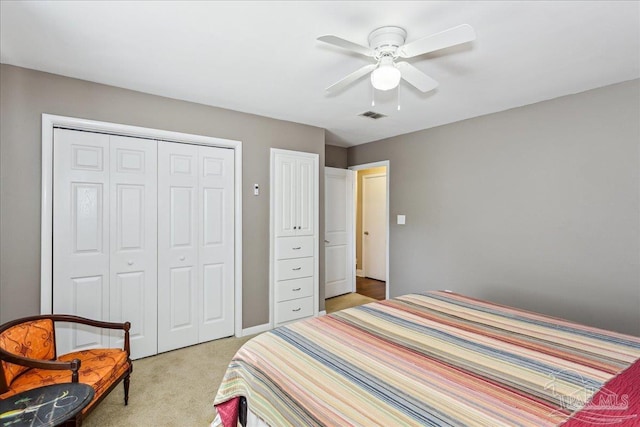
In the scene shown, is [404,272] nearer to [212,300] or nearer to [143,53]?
[212,300]

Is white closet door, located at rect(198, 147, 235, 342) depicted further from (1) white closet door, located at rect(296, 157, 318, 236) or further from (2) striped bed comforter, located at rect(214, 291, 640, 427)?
(2) striped bed comforter, located at rect(214, 291, 640, 427)

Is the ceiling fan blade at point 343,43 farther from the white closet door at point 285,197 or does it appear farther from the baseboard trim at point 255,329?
the baseboard trim at point 255,329

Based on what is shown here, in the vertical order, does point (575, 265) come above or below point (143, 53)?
below

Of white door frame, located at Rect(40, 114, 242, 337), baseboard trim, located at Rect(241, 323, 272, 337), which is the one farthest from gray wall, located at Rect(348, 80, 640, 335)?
white door frame, located at Rect(40, 114, 242, 337)

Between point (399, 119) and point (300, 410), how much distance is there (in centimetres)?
333

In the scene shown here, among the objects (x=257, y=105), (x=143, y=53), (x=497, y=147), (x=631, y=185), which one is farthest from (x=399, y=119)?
(x=143, y=53)

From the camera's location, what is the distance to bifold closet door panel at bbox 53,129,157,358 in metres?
2.55

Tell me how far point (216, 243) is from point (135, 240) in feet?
2.49

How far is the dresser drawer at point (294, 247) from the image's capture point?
3.66 m

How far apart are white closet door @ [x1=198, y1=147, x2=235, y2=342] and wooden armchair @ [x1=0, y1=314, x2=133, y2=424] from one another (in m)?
1.10

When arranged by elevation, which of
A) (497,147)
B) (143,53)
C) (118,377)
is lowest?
(118,377)

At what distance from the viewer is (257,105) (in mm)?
3213

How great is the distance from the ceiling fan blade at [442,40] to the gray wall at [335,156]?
3.29m

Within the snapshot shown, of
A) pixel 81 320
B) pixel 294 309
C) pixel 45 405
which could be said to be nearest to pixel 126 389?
pixel 81 320
